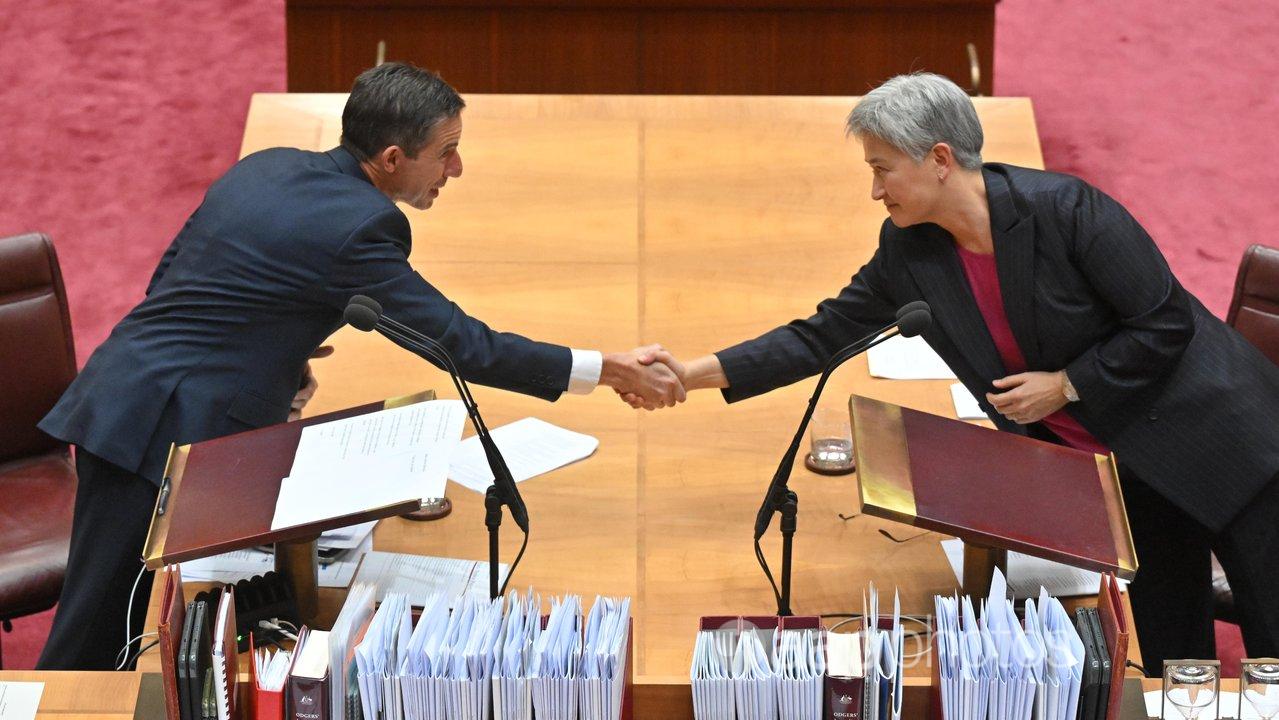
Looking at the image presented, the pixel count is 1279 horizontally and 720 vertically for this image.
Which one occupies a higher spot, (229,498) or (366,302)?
(366,302)

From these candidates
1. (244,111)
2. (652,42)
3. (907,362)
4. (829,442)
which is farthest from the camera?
(244,111)

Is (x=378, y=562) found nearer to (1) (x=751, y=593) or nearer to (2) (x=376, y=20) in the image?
(1) (x=751, y=593)

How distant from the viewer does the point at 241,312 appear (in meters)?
2.80

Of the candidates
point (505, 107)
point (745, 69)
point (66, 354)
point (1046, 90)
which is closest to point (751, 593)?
point (66, 354)

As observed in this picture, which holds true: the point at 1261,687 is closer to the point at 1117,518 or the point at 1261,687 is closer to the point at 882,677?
the point at 1117,518

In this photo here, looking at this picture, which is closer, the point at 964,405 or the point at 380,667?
the point at 380,667

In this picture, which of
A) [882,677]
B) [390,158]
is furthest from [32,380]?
[882,677]

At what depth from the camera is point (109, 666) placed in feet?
9.43

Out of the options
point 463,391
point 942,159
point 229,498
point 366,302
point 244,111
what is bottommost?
point 229,498

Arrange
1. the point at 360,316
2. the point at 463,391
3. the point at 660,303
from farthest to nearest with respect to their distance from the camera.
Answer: the point at 660,303 < the point at 463,391 < the point at 360,316

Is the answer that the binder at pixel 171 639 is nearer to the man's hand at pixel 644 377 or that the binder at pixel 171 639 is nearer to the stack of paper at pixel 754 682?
the stack of paper at pixel 754 682

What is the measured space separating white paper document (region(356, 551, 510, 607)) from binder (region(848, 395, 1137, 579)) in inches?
27.0

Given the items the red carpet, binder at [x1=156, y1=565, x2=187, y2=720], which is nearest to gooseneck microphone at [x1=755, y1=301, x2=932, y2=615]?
binder at [x1=156, y1=565, x2=187, y2=720]

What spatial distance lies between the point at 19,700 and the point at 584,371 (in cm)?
135
